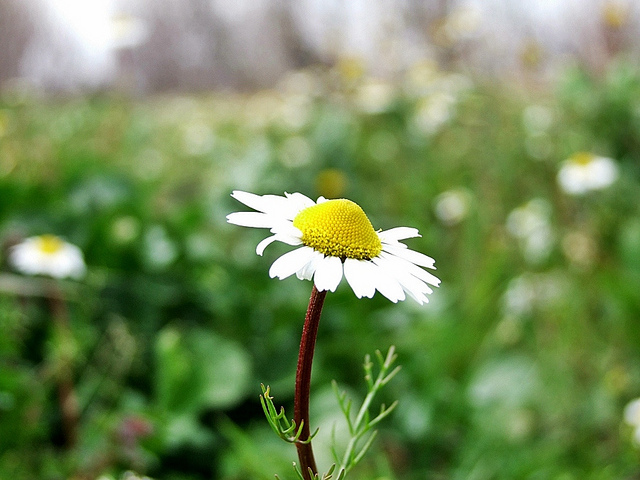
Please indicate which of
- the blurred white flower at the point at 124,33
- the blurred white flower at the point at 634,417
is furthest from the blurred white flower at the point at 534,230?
the blurred white flower at the point at 124,33

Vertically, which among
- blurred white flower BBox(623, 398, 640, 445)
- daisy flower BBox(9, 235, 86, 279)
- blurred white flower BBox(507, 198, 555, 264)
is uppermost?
blurred white flower BBox(507, 198, 555, 264)

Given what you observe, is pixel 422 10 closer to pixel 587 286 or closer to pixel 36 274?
pixel 587 286

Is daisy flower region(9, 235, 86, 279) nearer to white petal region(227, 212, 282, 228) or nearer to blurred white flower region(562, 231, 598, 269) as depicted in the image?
white petal region(227, 212, 282, 228)

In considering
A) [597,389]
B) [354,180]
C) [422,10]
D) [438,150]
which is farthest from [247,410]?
[422,10]

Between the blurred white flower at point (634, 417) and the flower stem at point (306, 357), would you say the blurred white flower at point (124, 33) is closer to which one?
the blurred white flower at point (634, 417)

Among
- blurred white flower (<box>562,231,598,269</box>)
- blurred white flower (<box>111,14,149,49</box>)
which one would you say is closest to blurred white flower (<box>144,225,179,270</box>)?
blurred white flower (<box>562,231,598,269</box>)

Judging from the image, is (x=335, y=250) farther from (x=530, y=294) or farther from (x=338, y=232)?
(x=530, y=294)

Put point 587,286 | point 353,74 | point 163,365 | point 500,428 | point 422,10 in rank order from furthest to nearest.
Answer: point 422,10
point 353,74
point 587,286
point 500,428
point 163,365
